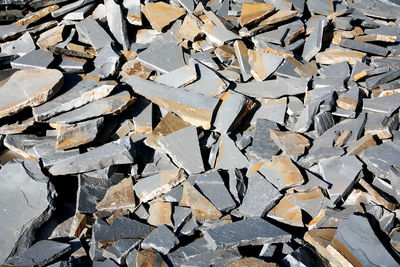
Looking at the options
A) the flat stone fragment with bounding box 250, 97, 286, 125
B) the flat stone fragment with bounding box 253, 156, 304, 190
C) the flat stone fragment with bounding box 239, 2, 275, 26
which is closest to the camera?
the flat stone fragment with bounding box 253, 156, 304, 190

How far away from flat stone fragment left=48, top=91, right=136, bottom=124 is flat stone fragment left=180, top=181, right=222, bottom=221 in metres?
0.99

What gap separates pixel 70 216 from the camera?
2830 mm

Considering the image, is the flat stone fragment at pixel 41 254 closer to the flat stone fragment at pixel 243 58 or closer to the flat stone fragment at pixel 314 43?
the flat stone fragment at pixel 243 58

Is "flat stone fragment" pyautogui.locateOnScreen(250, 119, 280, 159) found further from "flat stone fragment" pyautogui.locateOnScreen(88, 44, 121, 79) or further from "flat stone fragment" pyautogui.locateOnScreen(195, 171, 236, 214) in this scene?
"flat stone fragment" pyautogui.locateOnScreen(88, 44, 121, 79)

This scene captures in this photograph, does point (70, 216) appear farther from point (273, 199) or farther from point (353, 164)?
point (353, 164)

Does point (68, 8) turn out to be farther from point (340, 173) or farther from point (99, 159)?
point (340, 173)

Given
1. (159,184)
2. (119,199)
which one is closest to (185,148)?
(159,184)

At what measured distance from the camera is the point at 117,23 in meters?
3.94

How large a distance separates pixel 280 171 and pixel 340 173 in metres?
0.46

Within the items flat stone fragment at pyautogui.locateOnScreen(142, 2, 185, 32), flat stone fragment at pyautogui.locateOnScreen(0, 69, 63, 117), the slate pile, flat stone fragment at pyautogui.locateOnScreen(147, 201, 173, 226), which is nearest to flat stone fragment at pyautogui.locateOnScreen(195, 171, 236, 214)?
the slate pile

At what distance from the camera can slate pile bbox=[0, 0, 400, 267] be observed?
2395 mm

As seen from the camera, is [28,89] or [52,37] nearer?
[28,89]

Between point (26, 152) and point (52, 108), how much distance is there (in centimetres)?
52

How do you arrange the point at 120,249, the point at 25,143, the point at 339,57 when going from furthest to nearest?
the point at 339,57 → the point at 25,143 → the point at 120,249
